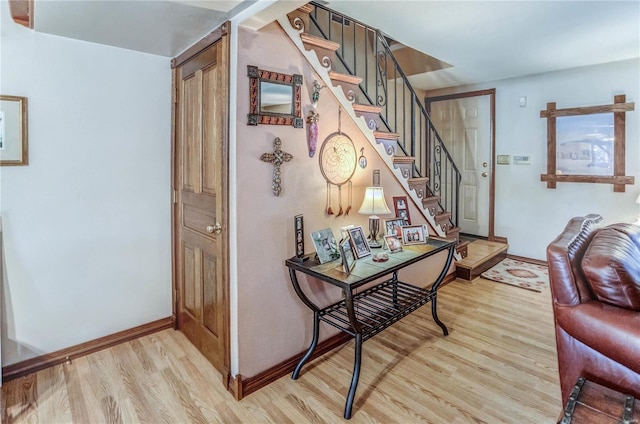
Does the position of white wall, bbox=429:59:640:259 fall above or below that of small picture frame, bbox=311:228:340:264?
above

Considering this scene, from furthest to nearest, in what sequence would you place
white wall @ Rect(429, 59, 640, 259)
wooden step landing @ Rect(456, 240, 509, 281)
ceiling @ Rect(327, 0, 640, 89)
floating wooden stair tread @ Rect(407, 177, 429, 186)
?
1. wooden step landing @ Rect(456, 240, 509, 281)
2. white wall @ Rect(429, 59, 640, 259)
3. floating wooden stair tread @ Rect(407, 177, 429, 186)
4. ceiling @ Rect(327, 0, 640, 89)

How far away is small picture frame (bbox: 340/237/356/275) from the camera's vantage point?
1971 millimetres

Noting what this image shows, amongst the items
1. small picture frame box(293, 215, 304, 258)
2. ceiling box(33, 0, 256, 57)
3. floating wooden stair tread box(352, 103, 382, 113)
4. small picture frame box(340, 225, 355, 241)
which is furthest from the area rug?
ceiling box(33, 0, 256, 57)

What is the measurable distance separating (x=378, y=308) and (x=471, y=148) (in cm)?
342

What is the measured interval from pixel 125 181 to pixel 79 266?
25.1 inches


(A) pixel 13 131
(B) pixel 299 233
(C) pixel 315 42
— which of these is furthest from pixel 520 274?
(A) pixel 13 131

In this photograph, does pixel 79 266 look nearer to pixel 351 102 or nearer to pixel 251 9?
pixel 251 9

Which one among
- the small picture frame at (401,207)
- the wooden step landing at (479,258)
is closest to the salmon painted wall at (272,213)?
the small picture frame at (401,207)

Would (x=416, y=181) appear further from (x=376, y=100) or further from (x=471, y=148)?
(x=471, y=148)

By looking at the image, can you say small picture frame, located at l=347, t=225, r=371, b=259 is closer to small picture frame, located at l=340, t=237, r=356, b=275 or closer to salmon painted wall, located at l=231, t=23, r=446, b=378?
small picture frame, located at l=340, t=237, r=356, b=275

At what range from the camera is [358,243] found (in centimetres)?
225

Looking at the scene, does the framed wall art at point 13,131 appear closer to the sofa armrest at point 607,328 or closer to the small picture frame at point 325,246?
the small picture frame at point 325,246

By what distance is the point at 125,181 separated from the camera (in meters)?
2.50

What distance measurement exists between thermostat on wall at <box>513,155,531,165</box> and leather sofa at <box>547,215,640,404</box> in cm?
285
